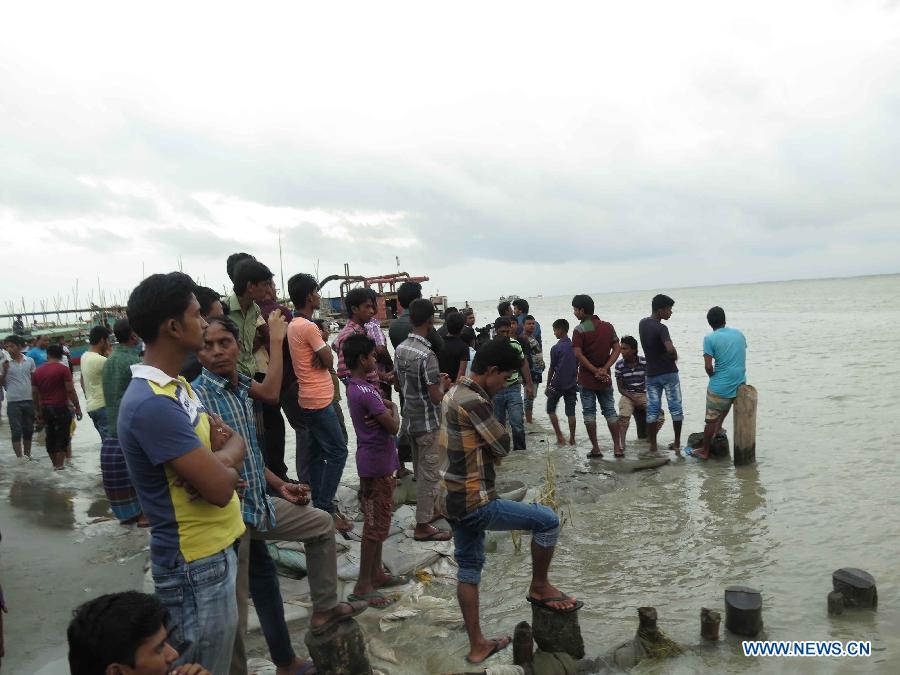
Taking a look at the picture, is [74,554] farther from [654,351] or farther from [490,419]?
[654,351]

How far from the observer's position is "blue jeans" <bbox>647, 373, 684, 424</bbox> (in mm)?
8180

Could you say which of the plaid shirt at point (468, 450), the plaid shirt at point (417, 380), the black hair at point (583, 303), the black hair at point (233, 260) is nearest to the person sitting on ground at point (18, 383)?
the black hair at point (233, 260)

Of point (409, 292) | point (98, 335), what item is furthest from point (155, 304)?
point (98, 335)

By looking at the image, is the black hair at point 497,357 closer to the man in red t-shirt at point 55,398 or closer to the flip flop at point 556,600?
A: the flip flop at point 556,600

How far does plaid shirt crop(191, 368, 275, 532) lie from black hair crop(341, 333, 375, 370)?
133cm

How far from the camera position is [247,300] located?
4.55 metres

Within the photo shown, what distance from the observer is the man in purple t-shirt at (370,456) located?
13.9 ft

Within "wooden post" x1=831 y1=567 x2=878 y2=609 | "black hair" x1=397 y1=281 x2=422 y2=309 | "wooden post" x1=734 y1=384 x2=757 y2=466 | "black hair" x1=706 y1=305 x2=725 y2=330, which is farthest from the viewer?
"black hair" x1=706 y1=305 x2=725 y2=330

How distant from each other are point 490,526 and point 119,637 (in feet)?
7.11

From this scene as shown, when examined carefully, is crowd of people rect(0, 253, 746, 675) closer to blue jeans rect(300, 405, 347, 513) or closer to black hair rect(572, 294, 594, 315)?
blue jeans rect(300, 405, 347, 513)

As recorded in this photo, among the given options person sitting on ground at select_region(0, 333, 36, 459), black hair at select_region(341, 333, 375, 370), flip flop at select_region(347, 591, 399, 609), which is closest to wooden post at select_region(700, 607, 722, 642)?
flip flop at select_region(347, 591, 399, 609)

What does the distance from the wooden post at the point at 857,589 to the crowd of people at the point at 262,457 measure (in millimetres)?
1977

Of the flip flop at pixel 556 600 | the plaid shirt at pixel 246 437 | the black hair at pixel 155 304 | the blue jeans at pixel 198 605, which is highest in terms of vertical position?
the black hair at pixel 155 304

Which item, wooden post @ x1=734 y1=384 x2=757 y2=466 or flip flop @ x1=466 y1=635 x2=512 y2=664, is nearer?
flip flop @ x1=466 y1=635 x2=512 y2=664
